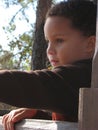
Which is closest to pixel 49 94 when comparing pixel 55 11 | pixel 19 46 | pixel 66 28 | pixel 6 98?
pixel 6 98

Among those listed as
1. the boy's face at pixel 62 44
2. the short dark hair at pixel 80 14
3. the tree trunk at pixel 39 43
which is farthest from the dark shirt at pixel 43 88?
the tree trunk at pixel 39 43

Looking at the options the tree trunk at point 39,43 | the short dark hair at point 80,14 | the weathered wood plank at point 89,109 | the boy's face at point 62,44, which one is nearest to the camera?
the weathered wood plank at point 89,109

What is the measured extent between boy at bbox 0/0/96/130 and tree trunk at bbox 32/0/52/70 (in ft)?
19.9

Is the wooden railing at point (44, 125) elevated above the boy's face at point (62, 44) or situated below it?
below

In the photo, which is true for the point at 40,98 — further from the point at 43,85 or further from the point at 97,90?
the point at 97,90

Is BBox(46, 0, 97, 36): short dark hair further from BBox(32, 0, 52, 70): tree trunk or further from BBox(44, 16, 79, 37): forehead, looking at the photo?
BBox(32, 0, 52, 70): tree trunk

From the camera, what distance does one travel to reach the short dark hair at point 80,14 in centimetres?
203

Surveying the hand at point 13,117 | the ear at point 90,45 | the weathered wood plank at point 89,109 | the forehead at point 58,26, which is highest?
the forehead at point 58,26

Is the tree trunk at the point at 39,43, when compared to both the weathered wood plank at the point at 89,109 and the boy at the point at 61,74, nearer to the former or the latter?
the boy at the point at 61,74

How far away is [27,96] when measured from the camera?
1479 mm

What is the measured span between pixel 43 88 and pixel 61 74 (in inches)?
4.4

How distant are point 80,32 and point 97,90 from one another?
2.77 feet

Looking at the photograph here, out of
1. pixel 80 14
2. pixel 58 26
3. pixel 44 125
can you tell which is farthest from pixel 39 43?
pixel 44 125

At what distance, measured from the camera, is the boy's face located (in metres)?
1.92
